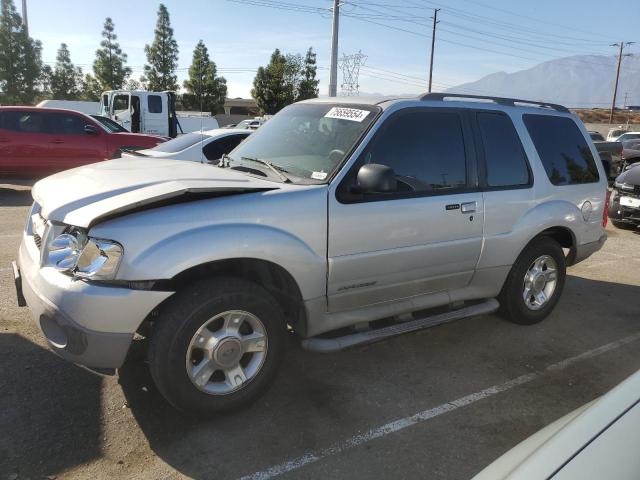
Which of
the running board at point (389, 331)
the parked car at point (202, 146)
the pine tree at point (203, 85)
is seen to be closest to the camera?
the running board at point (389, 331)

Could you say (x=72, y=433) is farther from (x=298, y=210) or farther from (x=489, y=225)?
(x=489, y=225)

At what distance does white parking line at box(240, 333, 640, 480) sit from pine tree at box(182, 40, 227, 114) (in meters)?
57.8

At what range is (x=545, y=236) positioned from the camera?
471 centimetres

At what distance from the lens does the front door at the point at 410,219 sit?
3.34 m

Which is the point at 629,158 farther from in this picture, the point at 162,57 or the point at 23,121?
the point at 162,57

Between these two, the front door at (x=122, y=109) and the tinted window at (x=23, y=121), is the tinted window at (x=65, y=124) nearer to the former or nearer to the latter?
the tinted window at (x=23, y=121)

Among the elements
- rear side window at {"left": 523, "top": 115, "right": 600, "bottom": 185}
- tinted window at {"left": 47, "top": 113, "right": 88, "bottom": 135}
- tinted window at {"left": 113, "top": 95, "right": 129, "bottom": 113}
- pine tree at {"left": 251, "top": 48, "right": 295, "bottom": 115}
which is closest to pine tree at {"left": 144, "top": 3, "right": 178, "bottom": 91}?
pine tree at {"left": 251, "top": 48, "right": 295, "bottom": 115}

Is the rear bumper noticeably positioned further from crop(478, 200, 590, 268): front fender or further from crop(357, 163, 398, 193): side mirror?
crop(357, 163, 398, 193): side mirror

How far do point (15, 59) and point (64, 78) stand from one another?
10065 mm

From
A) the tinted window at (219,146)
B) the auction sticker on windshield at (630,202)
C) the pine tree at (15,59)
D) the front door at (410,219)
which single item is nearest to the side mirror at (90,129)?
the tinted window at (219,146)

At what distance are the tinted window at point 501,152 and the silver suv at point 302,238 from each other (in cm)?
2

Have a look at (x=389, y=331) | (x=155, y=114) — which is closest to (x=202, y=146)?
(x=389, y=331)

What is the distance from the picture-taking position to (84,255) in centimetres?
273

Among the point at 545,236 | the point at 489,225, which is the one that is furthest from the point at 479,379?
the point at 545,236
